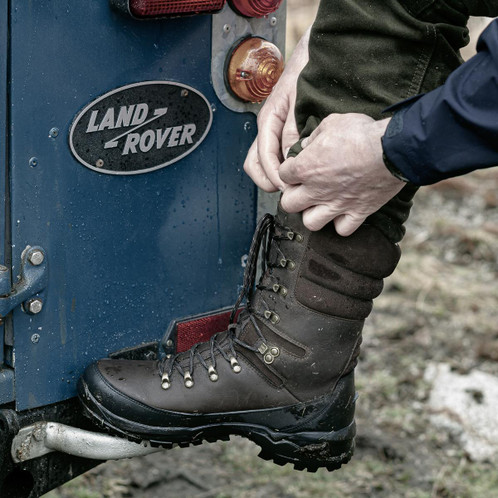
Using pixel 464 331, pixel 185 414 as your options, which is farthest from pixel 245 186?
pixel 464 331

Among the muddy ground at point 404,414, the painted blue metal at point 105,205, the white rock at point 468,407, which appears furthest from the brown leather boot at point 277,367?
the white rock at point 468,407

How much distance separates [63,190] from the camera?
5.67 ft

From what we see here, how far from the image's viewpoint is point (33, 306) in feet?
5.71

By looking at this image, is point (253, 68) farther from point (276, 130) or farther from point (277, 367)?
point (277, 367)

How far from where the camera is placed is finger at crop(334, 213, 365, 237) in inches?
65.6

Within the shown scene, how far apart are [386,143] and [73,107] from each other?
635mm

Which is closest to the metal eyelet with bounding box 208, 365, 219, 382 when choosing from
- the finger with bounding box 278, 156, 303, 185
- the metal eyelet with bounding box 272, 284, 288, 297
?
the metal eyelet with bounding box 272, 284, 288, 297

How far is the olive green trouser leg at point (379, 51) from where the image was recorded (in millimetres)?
1620

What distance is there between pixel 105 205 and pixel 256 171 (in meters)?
0.34

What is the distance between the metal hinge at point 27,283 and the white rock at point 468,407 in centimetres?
171

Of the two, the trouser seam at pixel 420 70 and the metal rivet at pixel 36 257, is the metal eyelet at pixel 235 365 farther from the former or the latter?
the trouser seam at pixel 420 70

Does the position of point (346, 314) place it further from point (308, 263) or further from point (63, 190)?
point (63, 190)

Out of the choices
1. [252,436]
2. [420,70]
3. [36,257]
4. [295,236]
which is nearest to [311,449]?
[252,436]

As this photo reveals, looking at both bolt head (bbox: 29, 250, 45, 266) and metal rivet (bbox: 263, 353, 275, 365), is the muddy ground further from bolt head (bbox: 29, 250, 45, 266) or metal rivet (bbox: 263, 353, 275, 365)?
bolt head (bbox: 29, 250, 45, 266)
